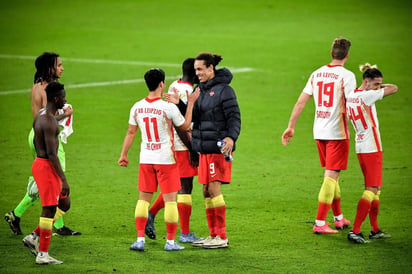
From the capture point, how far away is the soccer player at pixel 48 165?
9781 mm

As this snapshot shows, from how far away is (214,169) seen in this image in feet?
34.9

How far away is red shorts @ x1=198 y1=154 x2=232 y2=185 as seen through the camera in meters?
10.6

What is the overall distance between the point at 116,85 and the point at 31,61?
13.8ft

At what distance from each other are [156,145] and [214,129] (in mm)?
756

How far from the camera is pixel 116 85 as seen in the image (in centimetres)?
2356

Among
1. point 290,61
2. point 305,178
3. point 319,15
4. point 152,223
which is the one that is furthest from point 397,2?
point 152,223

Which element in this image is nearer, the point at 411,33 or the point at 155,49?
the point at 155,49

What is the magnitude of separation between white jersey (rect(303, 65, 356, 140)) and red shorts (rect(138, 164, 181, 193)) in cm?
225

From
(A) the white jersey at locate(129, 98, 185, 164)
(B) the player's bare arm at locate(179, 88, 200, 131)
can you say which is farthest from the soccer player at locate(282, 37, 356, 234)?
(A) the white jersey at locate(129, 98, 185, 164)

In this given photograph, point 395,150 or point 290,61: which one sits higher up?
point 290,61

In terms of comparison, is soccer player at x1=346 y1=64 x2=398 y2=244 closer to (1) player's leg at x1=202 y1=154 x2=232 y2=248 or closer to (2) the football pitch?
(2) the football pitch

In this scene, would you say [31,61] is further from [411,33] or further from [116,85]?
[411,33]

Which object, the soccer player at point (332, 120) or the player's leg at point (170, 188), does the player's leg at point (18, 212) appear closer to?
the player's leg at point (170, 188)

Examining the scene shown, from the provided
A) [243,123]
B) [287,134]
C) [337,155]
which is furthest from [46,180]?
[243,123]
